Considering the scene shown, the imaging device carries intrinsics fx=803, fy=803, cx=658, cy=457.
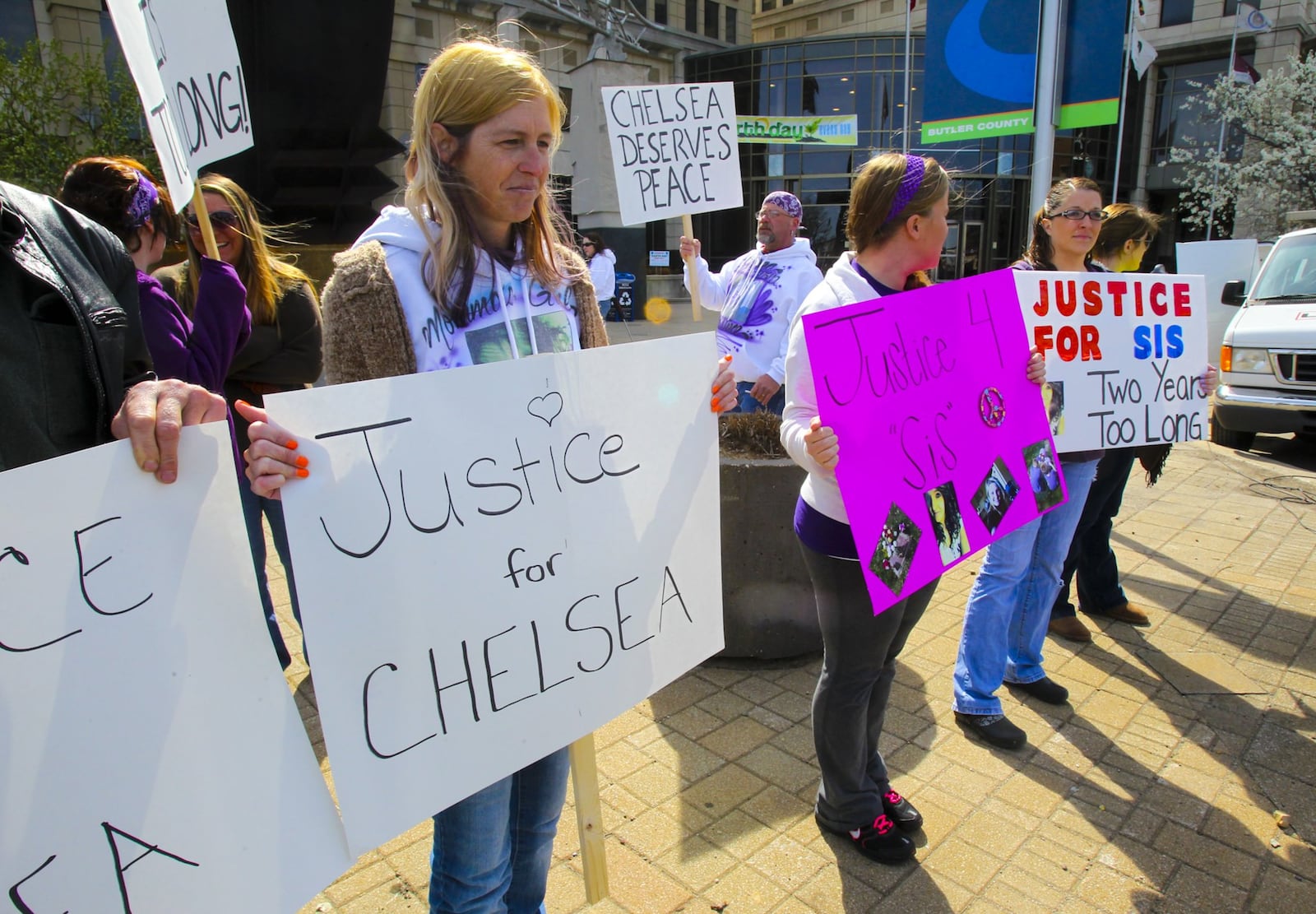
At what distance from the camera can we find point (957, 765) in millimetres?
2879

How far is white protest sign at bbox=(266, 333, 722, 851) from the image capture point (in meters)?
1.32

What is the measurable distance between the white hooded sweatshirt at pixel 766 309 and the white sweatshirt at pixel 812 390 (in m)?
2.36

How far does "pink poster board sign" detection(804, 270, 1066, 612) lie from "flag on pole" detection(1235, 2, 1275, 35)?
3581cm

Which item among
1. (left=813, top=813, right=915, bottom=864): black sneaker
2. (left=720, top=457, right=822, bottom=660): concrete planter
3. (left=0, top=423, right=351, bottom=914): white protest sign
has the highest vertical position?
(left=0, top=423, right=351, bottom=914): white protest sign

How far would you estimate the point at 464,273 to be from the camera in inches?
65.2

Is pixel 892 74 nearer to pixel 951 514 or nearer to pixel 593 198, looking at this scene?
pixel 593 198

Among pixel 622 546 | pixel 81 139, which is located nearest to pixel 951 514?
pixel 622 546

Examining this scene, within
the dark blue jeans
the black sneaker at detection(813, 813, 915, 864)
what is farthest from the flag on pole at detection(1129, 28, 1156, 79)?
the black sneaker at detection(813, 813, 915, 864)

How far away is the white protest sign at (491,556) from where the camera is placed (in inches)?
51.9

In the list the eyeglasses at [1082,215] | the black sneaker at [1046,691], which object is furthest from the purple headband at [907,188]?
the black sneaker at [1046,691]

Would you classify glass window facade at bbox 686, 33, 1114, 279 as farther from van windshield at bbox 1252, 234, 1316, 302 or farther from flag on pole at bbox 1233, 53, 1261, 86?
van windshield at bbox 1252, 234, 1316, 302

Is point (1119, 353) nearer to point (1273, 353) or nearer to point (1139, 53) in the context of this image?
point (1273, 353)

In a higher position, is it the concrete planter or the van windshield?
the van windshield

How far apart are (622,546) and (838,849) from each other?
1.40 meters
